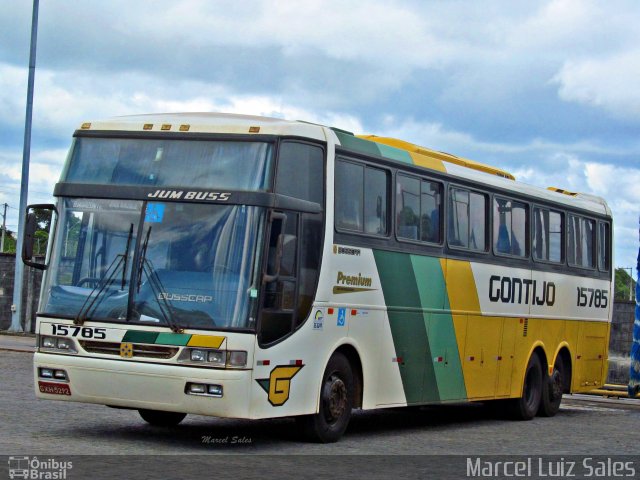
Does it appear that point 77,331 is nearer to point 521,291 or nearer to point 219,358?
point 219,358

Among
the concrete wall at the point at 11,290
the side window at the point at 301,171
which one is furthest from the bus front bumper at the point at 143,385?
the concrete wall at the point at 11,290

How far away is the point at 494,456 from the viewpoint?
44.2 ft

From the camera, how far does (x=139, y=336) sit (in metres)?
12.8

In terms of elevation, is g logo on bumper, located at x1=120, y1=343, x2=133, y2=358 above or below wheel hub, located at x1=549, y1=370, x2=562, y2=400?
above

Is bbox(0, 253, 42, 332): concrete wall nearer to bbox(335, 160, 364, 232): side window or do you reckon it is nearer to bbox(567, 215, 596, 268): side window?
bbox(567, 215, 596, 268): side window

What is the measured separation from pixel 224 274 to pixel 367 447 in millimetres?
2613

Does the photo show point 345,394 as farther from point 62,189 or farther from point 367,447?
point 62,189

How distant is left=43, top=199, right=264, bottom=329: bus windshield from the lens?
1265cm

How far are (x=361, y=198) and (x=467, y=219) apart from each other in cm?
314

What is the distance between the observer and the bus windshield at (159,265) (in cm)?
1265

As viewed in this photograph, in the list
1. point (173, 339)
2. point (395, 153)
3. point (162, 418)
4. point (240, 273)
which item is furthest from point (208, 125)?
point (162, 418)

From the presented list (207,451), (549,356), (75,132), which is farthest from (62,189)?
(549,356)

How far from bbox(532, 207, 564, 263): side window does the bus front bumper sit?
8378 mm

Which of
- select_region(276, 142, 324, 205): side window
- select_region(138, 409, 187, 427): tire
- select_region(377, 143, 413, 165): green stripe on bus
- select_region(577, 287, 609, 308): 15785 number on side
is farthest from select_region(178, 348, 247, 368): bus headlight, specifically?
select_region(577, 287, 609, 308): 15785 number on side
